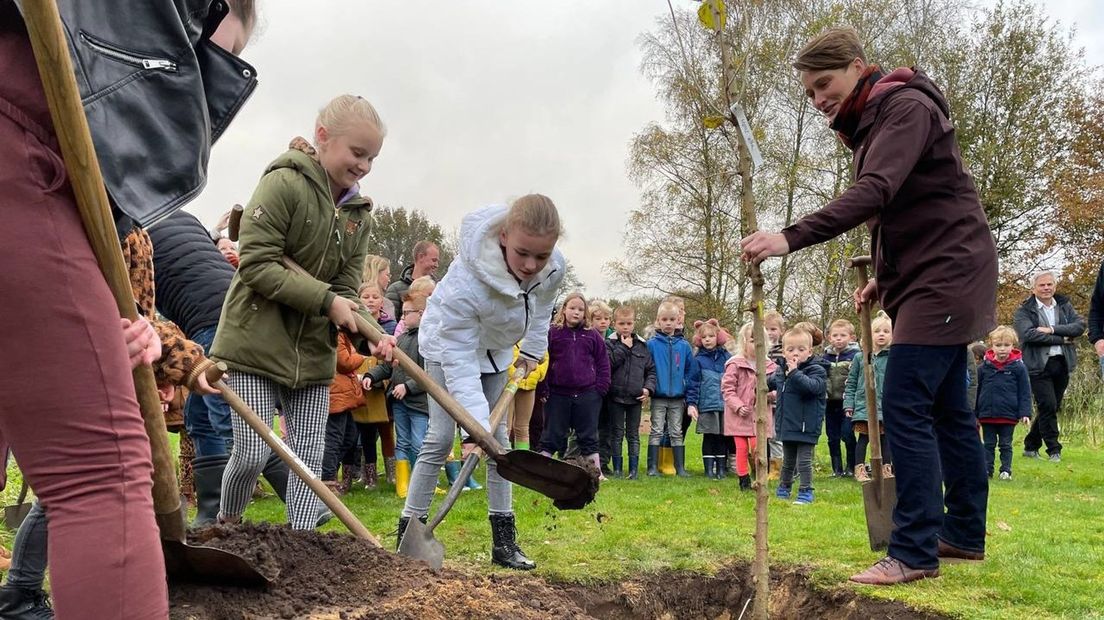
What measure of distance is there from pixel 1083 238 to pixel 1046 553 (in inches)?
871

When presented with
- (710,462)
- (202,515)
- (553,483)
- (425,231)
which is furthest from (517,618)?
(425,231)

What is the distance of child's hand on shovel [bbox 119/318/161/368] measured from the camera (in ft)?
6.64

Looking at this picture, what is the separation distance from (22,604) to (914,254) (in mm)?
3946

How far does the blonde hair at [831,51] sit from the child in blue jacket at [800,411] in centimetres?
443

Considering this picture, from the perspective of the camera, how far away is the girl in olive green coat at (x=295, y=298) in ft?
13.2

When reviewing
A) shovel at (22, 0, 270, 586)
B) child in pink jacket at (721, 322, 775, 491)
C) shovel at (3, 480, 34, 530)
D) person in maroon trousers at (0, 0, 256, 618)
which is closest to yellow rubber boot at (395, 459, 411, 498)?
child in pink jacket at (721, 322, 775, 491)

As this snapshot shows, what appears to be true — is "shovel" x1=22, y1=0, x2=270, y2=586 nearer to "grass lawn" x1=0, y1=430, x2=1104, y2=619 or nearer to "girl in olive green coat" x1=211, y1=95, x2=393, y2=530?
"girl in olive green coat" x1=211, y1=95, x2=393, y2=530

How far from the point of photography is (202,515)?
5.04 m

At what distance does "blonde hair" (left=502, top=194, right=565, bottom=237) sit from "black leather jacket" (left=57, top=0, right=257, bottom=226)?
7.89 feet

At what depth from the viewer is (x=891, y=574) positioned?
4309mm

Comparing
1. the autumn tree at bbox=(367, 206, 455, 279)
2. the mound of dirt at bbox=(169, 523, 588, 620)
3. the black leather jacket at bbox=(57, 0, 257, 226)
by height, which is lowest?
the mound of dirt at bbox=(169, 523, 588, 620)

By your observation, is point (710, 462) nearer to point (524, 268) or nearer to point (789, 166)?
point (524, 268)

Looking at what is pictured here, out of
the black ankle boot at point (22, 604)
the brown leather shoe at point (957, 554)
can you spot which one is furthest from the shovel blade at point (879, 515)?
the black ankle boot at point (22, 604)

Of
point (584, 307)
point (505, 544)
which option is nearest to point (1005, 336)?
point (584, 307)
